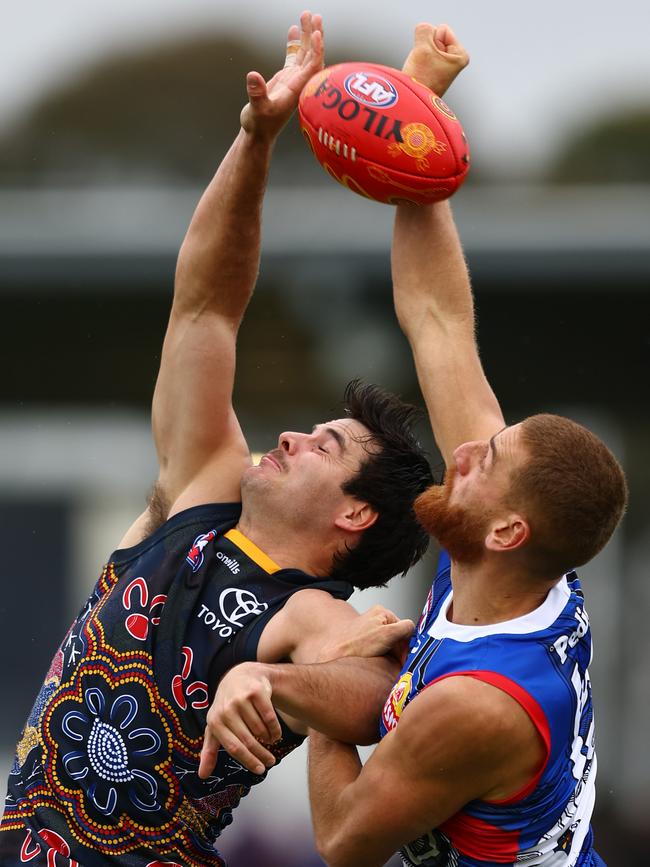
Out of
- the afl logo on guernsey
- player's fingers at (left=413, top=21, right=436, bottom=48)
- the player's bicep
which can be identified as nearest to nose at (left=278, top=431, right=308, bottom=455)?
the player's bicep

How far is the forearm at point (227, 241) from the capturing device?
4.65m

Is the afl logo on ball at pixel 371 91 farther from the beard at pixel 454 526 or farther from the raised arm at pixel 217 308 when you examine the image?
the beard at pixel 454 526

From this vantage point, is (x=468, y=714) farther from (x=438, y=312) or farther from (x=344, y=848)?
(x=438, y=312)

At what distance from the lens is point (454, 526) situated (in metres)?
4.01

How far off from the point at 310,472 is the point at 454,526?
26.7 inches

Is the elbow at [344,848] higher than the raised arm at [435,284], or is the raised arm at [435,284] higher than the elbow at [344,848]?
the raised arm at [435,284]

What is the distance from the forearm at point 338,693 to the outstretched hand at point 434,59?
1.84 metres

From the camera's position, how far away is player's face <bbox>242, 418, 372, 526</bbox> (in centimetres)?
447

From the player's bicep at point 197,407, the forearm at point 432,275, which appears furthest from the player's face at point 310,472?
the forearm at point 432,275

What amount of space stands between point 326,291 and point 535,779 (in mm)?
9122

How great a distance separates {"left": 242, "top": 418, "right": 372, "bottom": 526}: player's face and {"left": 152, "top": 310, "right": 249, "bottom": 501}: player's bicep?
0.49ft

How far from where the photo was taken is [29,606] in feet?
34.6

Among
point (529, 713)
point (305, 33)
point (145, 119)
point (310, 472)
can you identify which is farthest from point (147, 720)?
point (145, 119)

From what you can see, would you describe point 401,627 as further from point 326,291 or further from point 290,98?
point 326,291
